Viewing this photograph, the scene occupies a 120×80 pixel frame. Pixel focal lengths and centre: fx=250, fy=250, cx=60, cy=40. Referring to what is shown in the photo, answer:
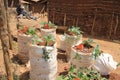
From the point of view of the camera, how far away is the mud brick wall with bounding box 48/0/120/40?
32.2 feet

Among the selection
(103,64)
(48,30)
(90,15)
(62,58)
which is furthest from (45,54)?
(90,15)

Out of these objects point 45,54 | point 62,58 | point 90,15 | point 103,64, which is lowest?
point 62,58

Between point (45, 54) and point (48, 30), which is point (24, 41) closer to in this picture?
point (48, 30)

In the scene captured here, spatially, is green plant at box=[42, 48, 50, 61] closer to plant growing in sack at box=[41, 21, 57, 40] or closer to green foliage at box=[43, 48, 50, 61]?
green foliage at box=[43, 48, 50, 61]

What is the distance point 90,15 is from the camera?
10.2 meters

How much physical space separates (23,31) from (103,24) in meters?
4.29

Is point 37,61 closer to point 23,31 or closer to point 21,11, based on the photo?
point 23,31

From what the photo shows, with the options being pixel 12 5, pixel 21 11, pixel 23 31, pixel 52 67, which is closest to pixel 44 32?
pixel 23 31

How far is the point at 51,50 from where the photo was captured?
548 centimetres

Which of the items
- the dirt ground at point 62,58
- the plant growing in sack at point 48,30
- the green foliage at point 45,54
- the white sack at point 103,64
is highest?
the plant growing in sack at point 48,30

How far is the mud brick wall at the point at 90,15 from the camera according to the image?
386 inches

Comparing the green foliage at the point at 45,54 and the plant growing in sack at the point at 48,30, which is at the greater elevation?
the plant growing in sack at the point at 48,30

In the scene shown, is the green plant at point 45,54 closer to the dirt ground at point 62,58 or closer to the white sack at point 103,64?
the dirt ground at point 62,58

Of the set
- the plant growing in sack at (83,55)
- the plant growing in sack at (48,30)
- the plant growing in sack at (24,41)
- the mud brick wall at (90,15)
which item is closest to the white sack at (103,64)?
the plant growing in sack at (83,55)
